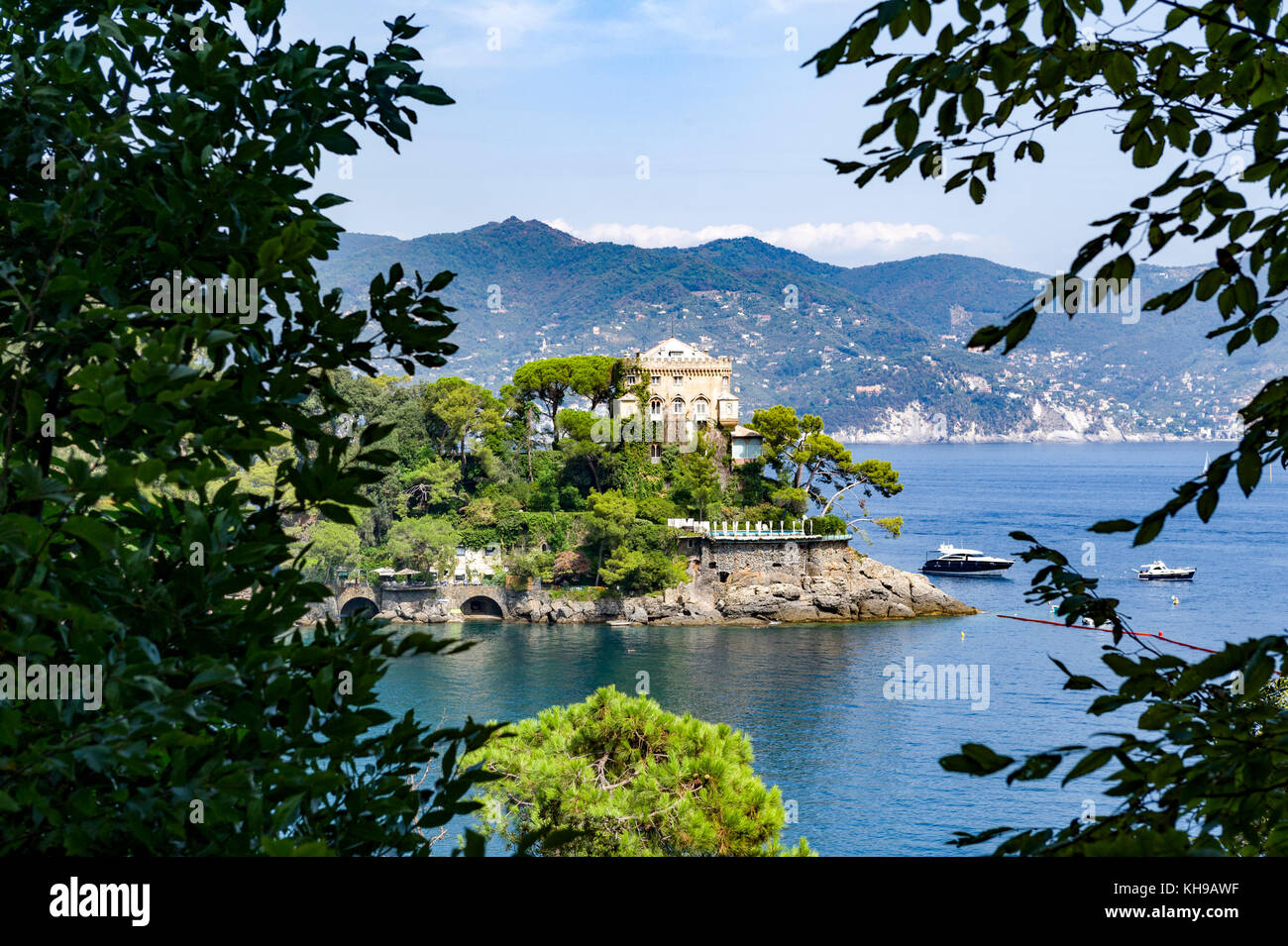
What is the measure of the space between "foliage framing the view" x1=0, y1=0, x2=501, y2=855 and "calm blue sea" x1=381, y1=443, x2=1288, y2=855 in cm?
1142

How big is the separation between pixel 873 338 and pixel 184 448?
140127mm

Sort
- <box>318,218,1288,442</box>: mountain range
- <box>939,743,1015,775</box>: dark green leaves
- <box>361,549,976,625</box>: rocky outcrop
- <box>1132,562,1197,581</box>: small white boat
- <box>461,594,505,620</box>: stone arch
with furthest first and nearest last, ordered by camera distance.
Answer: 1. <box>318,218,1288,442</box>: mountain range
2. <box>1132,562,1197,581</box>: small white boat
3. <box>461,594,505,620</box>: stone arch
4. <box>361,549,976,625</box>: rocky outcrop
5. <box>939,743,1015,775</box>: dark green leaves

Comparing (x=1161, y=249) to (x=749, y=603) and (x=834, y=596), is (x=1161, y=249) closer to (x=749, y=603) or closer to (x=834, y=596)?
(x=749, y=603)

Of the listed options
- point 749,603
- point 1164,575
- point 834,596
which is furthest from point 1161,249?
point 1164,575

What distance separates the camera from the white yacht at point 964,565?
51.8 metres

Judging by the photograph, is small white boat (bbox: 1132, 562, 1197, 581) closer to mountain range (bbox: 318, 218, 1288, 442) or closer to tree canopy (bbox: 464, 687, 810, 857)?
tree canopy (bbox: 464, 687, 810, 857)

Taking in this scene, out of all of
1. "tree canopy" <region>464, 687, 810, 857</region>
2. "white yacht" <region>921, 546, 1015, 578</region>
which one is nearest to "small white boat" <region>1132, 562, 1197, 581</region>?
"white yacht" <region>921, 546, 1015, 578</region>

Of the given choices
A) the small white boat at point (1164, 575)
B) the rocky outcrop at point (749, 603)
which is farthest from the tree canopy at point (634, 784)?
the small white boat at point (1164, 575)

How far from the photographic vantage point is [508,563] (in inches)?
1606

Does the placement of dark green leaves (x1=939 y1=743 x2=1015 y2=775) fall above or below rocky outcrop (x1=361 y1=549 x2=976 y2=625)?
above

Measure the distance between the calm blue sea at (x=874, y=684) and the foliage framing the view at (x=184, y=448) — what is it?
1142cm

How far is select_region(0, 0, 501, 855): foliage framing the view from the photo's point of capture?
1667 millimetres
